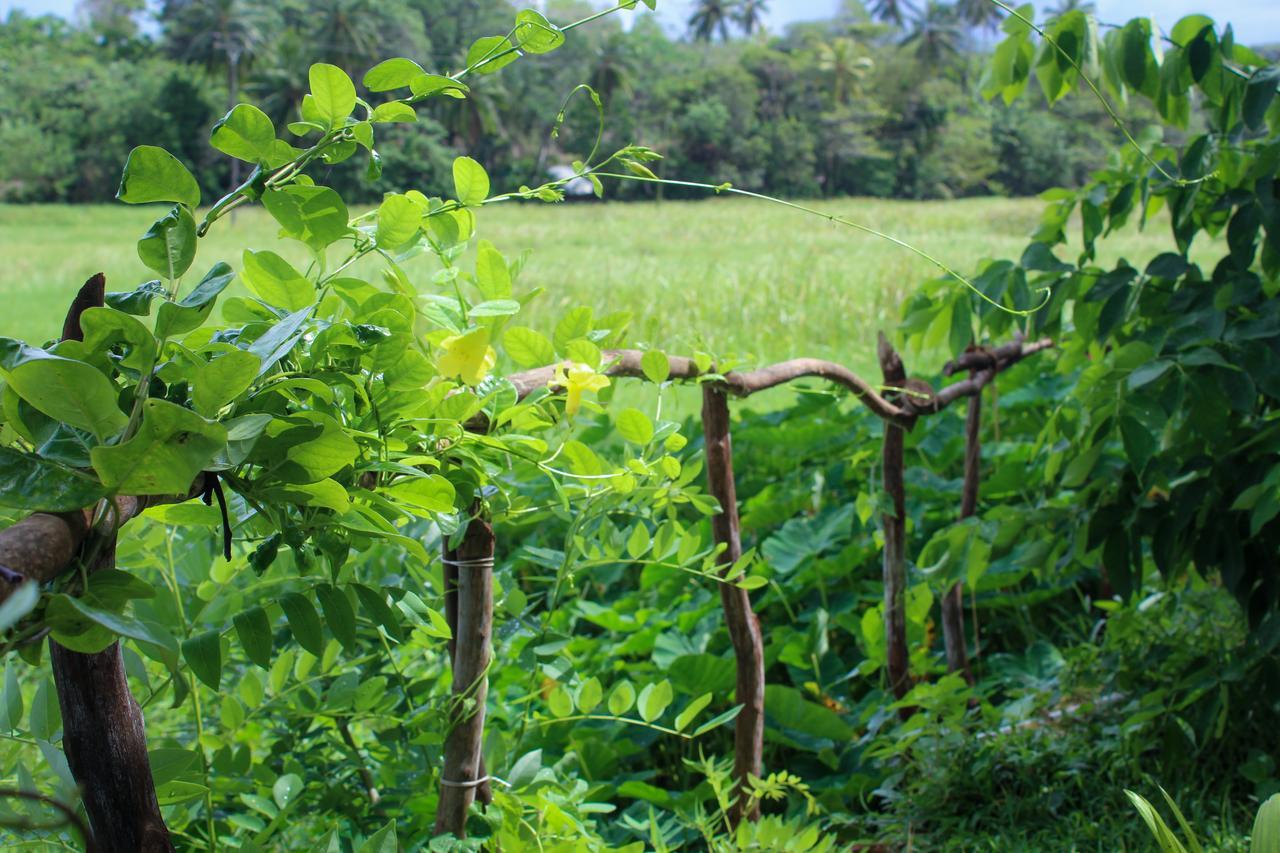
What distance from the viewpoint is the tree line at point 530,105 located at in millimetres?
11133

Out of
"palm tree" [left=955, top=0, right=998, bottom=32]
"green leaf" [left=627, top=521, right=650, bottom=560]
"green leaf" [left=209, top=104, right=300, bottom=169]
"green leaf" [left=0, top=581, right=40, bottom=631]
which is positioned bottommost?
"green leaf" [left=627, top=521, right=650, bottom=560]

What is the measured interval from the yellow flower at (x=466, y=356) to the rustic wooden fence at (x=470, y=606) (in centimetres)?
10

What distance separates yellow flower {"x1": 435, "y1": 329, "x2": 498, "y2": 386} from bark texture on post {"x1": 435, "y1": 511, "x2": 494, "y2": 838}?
166 millimetres

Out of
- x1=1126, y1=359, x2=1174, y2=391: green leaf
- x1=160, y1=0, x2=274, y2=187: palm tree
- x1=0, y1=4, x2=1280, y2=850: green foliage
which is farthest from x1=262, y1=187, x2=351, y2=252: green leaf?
x1=160, y1=0, x2=274, y2=187: palm tree

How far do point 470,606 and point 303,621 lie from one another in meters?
0.22

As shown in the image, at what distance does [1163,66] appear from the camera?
1147 mm

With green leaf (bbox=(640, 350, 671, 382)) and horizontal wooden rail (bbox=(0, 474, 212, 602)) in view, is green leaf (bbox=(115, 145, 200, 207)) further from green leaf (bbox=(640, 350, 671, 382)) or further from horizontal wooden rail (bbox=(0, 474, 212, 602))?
green leaf (bbox=(640, 350, 671, 382))

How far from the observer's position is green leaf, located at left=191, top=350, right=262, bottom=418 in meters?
0.31

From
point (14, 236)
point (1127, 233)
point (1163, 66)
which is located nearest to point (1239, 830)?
point (1163, 66)

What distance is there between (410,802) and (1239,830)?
3.18 ft

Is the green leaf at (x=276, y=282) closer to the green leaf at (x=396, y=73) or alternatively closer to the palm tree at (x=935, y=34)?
the green leaf at (x=396, y=73)

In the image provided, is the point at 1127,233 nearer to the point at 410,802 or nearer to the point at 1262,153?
the point at 1262,153

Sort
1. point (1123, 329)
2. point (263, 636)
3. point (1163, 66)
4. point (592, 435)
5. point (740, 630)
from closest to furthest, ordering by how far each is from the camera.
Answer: point (263, 636), point (740, 630), point (1163, 66), point (1123, 329), point (592, 435)

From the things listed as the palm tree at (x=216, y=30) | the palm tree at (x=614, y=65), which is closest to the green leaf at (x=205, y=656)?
the palm tree at (x=614, y=65)
